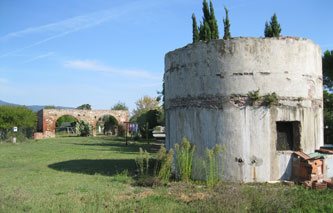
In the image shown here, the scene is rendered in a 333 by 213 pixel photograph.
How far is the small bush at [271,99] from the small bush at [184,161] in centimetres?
230

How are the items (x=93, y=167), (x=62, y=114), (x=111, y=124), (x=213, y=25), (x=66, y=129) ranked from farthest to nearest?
(x=66, y=129), (x=111, y=124), (x=62, y=114), (x=213, y=25), (x=93, y=167)

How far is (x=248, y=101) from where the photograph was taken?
7.93 meters

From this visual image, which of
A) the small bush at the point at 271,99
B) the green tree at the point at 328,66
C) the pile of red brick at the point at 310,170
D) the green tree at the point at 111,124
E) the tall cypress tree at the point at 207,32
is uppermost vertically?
the tall cypress tree at the point at 207,32

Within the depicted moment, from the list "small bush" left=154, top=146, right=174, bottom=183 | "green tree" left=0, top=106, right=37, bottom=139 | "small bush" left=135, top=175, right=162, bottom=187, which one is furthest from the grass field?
"green tree" left=0, top=106, right=37, bottom=139

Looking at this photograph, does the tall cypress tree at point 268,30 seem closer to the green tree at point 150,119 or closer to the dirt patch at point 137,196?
the green tree at point 150,119

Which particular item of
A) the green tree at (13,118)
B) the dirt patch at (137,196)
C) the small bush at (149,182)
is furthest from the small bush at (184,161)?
the green tree at (13,118)

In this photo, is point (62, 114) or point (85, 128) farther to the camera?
point (62, 114)

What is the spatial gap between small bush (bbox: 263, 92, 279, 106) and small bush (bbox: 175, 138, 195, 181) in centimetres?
230

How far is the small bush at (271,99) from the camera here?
7798 mm

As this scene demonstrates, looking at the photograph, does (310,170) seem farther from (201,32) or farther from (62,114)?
(62,114)

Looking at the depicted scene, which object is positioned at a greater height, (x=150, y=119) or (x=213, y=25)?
(x=213, y=25)

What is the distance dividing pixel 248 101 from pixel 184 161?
2340 mm

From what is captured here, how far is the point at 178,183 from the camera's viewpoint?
315 inches

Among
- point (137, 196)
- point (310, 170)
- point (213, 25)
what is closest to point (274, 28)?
point (213, 25)
